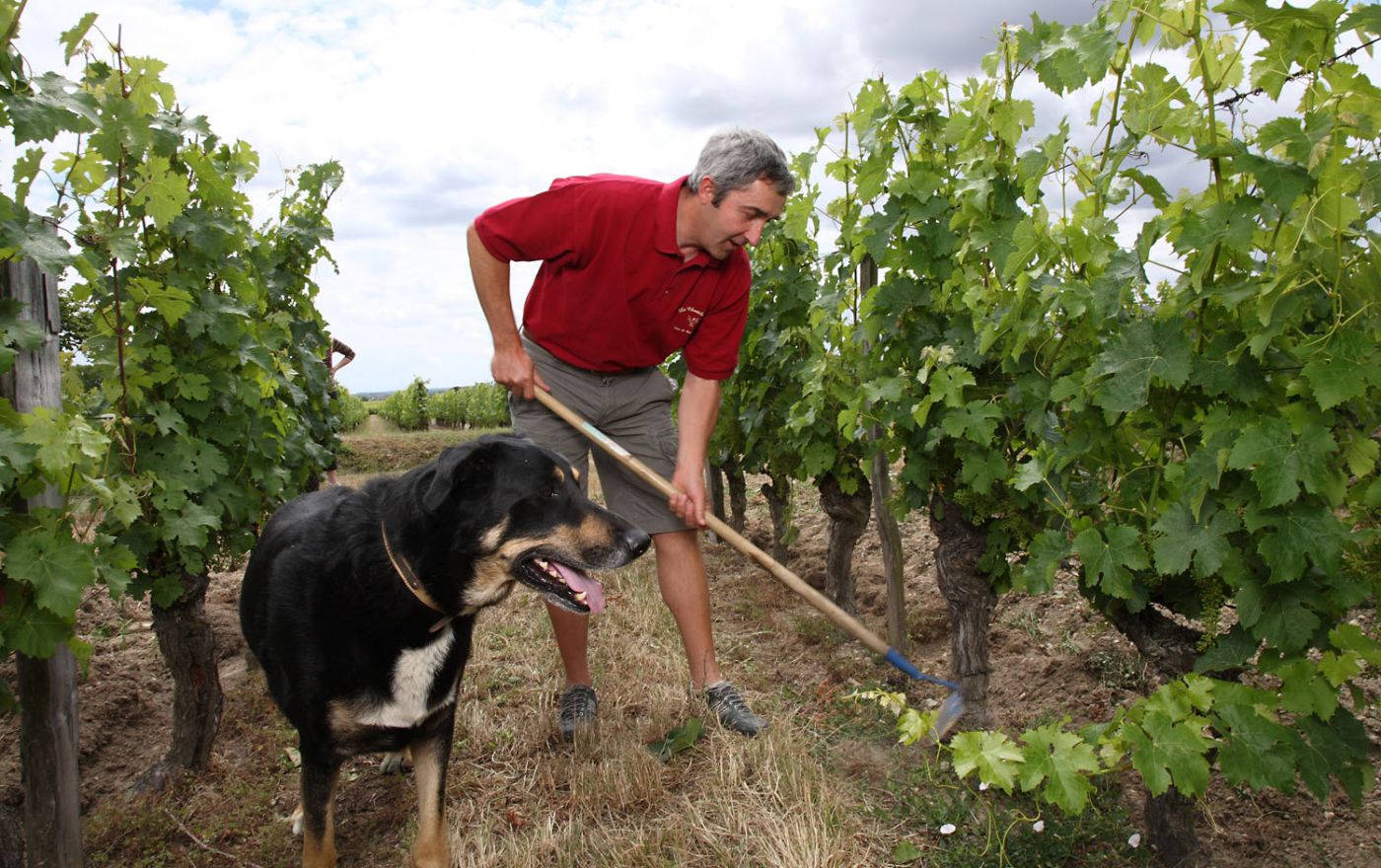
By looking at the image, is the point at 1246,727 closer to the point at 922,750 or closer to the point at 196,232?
the point at 922,750

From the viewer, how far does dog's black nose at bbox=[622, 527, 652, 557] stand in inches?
125

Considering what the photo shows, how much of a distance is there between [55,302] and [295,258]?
4.71 meters

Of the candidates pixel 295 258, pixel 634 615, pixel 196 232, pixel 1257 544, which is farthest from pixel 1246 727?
pixel 295 258

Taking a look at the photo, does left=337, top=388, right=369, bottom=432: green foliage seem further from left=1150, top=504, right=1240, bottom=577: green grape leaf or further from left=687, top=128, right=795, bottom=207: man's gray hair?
left=1150, top=504, right=1240, bottom=577: green grape leaf

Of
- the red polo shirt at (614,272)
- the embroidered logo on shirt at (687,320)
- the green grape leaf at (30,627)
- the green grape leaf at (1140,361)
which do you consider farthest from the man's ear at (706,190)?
the green grape leaf at (30,627)

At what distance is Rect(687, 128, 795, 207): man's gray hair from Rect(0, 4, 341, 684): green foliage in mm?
1926

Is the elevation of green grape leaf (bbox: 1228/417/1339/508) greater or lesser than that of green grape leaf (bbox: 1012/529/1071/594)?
greater

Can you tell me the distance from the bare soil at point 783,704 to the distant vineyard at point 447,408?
1930cm

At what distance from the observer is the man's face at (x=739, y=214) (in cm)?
361

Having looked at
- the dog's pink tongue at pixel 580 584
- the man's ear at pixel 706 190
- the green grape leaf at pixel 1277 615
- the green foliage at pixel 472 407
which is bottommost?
the green grape leaf at pixel 1277 615

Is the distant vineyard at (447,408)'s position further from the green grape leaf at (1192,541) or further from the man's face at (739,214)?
the green grape leaf at (1192,541)

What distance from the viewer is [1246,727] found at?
2.46m

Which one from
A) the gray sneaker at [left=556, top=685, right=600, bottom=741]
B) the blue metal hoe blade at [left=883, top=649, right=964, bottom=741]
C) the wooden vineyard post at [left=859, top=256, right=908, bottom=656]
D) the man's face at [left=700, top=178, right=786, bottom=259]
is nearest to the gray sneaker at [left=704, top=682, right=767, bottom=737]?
the gray sneaker at [left=556, top=685, right=600, bottom=741]

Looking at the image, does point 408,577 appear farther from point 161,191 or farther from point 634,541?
point 161,191
